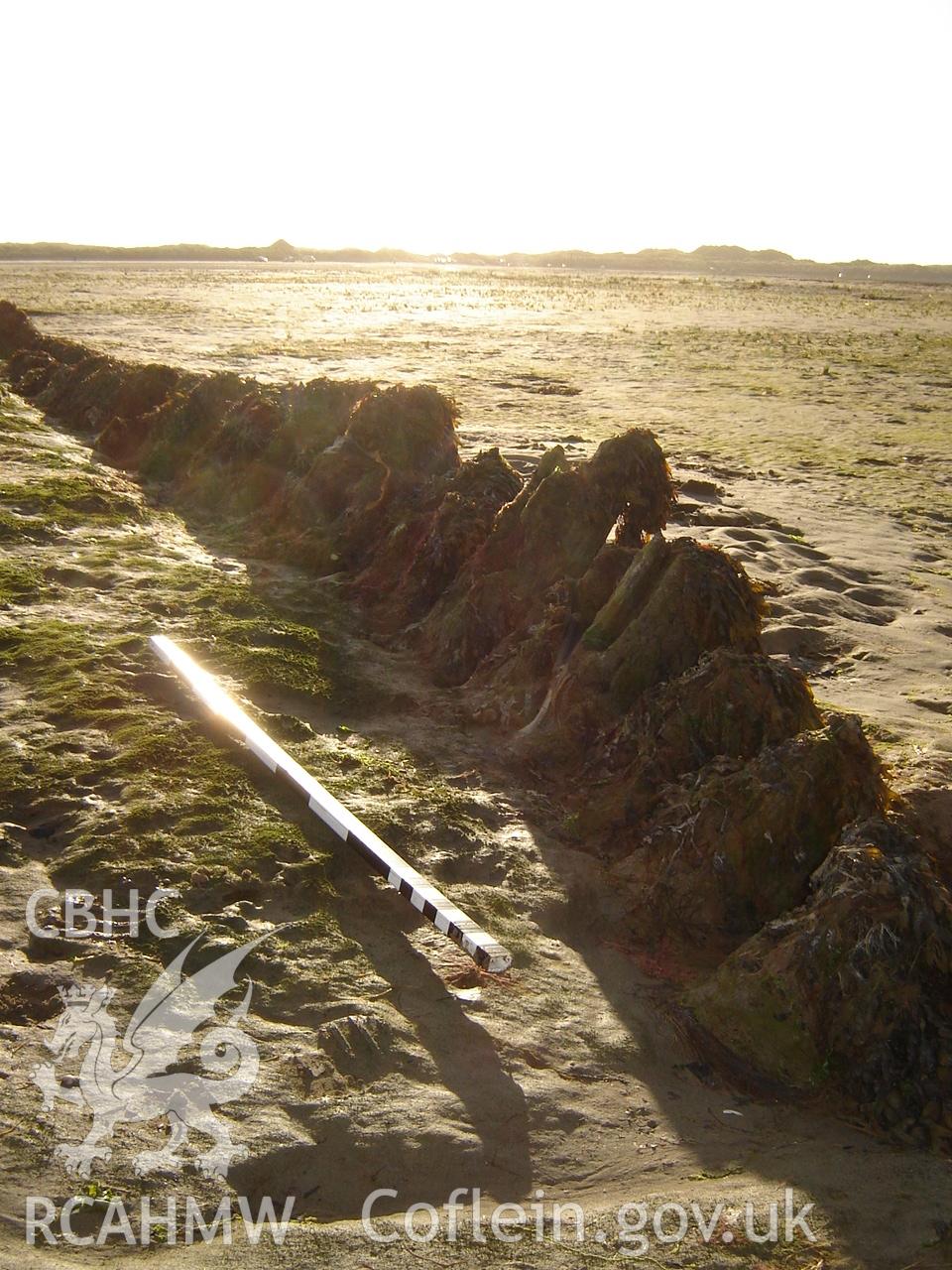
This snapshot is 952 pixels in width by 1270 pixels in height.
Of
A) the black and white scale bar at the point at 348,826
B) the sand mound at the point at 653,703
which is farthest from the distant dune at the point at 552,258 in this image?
the black and white scale bar at the point at 348,826

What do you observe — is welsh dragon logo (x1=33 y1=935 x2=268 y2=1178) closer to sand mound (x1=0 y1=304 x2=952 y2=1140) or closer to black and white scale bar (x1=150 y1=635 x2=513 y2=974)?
black and white scale bar (x1=150 y1=635 x2=513 y2=974)

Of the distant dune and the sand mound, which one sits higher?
the distant dune

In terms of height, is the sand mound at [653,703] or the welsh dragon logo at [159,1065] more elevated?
the sand mound at [653,703]

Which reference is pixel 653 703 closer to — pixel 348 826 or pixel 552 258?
pixel 348 826

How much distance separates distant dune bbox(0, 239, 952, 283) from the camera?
63938mm

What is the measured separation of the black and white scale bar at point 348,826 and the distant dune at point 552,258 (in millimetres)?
57841

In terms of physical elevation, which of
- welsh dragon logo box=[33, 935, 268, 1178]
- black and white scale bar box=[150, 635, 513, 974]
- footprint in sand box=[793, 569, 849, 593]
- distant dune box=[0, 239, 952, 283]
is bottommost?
welsh dragon logo box=[33, 935, 268, 1178]

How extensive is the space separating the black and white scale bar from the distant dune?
190 feet

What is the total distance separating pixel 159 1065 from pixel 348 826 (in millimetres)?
1500

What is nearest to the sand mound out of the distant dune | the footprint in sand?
the footprint in sand

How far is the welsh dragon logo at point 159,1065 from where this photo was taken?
312 cm

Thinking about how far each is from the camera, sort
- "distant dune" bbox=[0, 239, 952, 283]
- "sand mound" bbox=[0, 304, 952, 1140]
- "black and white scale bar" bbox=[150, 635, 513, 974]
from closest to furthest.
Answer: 1. "sand mound" bbox=[0, 304, 952, 1140]
2. "black and white scale bar" bbox=[150, 635, 513, 974]
3. "distant dune" bbox=[0, 239, 952, 283]

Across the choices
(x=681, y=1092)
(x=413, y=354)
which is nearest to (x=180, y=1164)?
(x=681, y=1092)

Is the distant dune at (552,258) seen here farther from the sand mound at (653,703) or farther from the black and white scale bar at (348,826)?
the black and white scale bar at (348,826)
